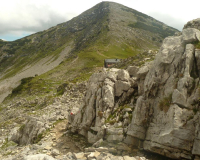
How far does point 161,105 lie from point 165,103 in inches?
19.8

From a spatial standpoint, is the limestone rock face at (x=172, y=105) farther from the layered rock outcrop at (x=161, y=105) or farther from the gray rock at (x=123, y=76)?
the gray rock at (x=123, y=76)

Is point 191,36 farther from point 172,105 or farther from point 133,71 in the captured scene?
point 133,71

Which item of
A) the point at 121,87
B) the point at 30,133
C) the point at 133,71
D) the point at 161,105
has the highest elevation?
the point at 133,71

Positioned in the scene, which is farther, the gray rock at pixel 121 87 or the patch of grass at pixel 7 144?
the patch of grass at pixel 7 144

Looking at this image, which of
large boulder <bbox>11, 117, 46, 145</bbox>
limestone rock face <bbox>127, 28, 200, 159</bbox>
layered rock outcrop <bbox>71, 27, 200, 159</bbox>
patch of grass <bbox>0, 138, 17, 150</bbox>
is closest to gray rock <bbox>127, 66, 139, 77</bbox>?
layered rock outcrop <bbox>71, 27, 200, 159</bbox>

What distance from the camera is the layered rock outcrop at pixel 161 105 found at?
41.3 ft

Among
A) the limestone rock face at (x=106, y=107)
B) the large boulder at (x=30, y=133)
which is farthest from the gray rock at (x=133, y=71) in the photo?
the large boulder at (x=30, y=133)

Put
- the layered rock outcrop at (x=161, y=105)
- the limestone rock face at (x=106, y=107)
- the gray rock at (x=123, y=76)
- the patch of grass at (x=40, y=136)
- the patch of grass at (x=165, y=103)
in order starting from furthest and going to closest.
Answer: the patch of grass at (x=40, y=136), the gray rock at (x=123, y=76), the limestone rock face at (x=106, y=107), the patch of grass at (x=165, y=103), the layered rock outcrop at (x=161, y=105)

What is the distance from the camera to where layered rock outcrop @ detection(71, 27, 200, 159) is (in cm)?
1260

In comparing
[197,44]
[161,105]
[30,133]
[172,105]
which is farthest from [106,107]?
[30,133]

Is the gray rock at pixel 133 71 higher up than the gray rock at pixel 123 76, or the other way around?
the gray rock at pixel 133 71

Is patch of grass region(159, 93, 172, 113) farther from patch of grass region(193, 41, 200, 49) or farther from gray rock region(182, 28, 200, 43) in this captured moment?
gray rock region(182, 28, 200, 43)

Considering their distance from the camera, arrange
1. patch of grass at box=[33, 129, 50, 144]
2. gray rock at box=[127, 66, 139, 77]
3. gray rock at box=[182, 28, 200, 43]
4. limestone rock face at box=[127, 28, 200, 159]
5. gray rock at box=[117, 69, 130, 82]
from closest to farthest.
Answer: limestone rock face at box=[127, 28, 200, 159] → gray rock at box=[182, 28, 200, 43] → gray rock at box=[117, 69, 130, 82] → patch of grass at box=[33, 129, 50, 144] → gray rock at box=[127, 66, 139, 77]

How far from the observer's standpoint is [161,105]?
48.1ft
